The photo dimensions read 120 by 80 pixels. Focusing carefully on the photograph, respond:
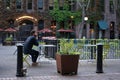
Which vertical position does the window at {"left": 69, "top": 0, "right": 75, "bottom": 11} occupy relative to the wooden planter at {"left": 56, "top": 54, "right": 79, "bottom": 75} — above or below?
above

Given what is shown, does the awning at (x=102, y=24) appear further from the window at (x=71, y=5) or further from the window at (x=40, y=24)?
the window at (x=40, y=24)

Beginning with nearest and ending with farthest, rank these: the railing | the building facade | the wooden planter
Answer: the wooden planter
the railing
the building facade

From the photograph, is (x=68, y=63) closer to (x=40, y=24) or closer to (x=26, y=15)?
(x=26, y=15)

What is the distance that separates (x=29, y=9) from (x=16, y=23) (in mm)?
3211

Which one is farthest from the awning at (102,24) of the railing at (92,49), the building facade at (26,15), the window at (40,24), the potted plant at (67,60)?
the potted plant at (67,60)

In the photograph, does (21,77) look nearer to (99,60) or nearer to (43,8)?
(99,60)

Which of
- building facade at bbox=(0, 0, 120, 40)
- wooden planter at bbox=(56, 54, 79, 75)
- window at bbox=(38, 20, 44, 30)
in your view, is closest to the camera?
wooden planter at bbox=(56, 54, 79, 75)

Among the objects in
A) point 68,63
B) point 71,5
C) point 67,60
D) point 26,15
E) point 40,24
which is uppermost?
point 71,5

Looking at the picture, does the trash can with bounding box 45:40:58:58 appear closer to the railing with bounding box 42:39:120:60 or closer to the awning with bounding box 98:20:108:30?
the railing with bounding box 42:39:120:60

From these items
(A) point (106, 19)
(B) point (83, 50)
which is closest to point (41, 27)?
(A) point (106, 19)

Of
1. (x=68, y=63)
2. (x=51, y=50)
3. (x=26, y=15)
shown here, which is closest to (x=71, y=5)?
(x=26, y=15)

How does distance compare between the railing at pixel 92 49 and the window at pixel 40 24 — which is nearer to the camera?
the railing at pixel 92 49

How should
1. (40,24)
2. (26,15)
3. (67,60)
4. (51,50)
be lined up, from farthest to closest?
(40,24) → (26,15) → (51,50) → (67,60)

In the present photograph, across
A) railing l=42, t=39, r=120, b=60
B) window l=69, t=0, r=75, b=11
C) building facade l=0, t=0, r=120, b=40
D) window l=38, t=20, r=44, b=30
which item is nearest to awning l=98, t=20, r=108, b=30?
building facade l=0, t=0, r=120, b=40
